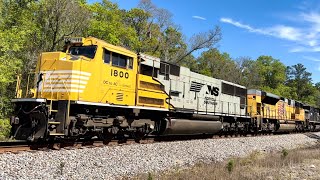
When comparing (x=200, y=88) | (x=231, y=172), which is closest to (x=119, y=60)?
(x=231, y=172)

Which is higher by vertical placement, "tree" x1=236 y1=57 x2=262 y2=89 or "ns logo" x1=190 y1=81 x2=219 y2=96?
"tree" x1=236 y1=57 x2=262 y2=89

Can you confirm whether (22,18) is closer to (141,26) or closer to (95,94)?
(95,94)

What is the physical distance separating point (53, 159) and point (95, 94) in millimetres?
2943

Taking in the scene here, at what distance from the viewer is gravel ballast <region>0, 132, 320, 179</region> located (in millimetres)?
7168

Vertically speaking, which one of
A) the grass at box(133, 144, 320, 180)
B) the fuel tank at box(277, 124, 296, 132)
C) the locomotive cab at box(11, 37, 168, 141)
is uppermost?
the locomotive cab at box(11, 37, 168, 141)

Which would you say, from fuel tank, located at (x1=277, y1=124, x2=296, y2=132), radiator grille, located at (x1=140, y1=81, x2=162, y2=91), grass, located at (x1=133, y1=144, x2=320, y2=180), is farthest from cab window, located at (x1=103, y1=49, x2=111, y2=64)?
fuel tank, located at (x1=277, y1=124, x2=296, y2=132)

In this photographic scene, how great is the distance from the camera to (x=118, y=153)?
955 centimetres

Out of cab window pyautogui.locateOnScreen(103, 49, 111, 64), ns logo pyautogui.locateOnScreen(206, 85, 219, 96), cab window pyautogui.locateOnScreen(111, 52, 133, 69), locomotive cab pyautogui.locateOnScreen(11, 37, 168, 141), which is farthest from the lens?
ns logo pyautogui.locateOnScreen(206, 85, 219, 96)

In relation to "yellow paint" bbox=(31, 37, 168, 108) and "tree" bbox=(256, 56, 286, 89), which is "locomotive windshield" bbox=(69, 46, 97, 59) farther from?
"tree" bbox=(256, 56, 286, 89)

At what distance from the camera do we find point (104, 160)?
8609 mm

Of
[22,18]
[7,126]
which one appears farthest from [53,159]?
[22,18]

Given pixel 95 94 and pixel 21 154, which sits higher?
pixel 95 94

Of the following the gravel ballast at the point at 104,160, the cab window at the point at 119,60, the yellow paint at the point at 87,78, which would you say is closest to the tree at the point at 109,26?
the cab window at the point at 119,60

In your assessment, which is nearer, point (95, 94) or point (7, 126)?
point (95, 94)
